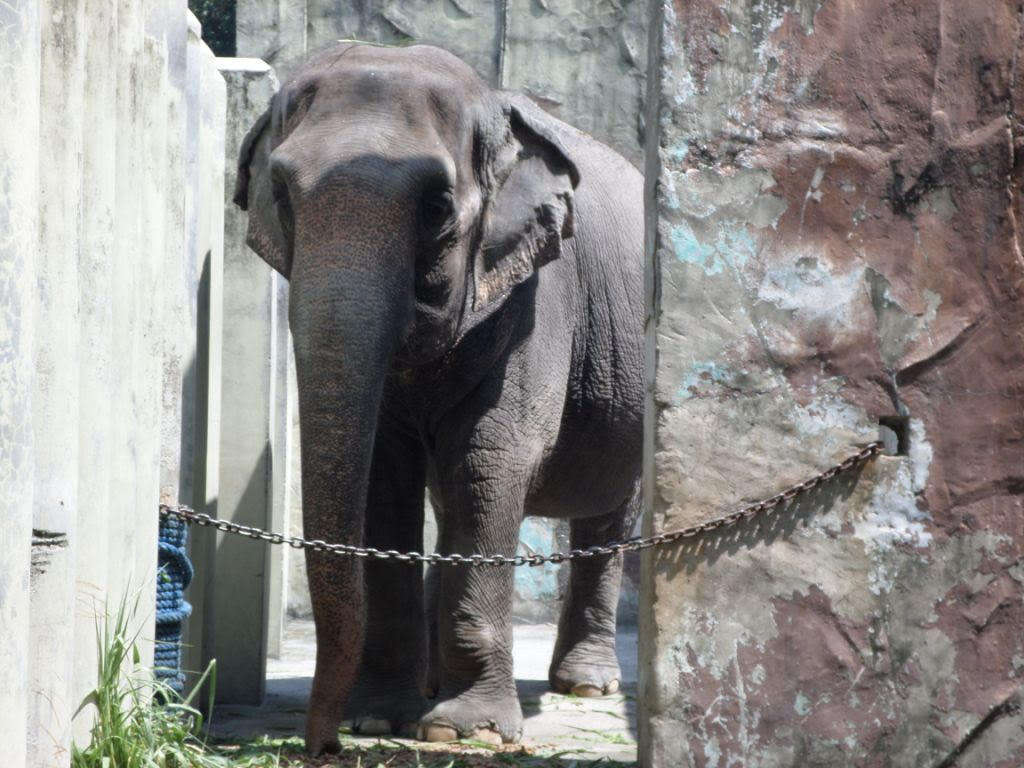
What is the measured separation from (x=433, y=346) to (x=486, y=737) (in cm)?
116

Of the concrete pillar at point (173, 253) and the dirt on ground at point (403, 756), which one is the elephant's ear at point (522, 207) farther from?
the dirt on ground at point (403, 756)

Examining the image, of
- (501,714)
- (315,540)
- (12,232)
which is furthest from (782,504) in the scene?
(12,232)

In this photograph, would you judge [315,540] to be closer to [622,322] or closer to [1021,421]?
[1021,421]

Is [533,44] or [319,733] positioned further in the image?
[533,44]

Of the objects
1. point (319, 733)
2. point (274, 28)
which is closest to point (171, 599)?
point (319, 733)

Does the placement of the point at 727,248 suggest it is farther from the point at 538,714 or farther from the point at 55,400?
the point at 538,714

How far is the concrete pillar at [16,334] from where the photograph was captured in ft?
10.2

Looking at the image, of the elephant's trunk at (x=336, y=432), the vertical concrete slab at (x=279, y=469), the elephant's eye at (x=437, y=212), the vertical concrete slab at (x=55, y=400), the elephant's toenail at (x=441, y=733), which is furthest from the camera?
the vertical concrete slab at (x=279, y=469)

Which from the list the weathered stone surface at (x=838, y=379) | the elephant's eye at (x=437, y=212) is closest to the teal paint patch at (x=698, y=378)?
the weathered stone surface at (x=838, y=379)

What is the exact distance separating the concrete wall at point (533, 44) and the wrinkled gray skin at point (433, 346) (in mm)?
3075

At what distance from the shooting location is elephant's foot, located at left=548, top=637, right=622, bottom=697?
6.57 m

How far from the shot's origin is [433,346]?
5141 millimetres

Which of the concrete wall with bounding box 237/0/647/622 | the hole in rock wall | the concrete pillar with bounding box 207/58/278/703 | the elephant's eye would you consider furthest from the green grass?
the concrete wall with bounding box 237/0/647/622

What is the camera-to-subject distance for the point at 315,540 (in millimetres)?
4297
